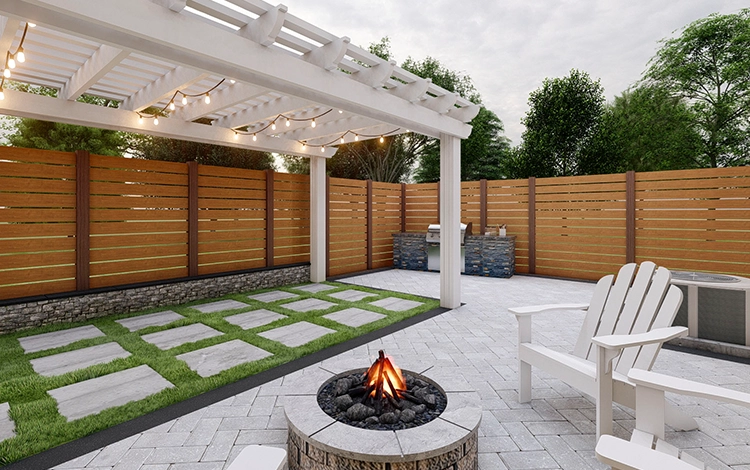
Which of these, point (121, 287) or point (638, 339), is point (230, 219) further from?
point (638, 339)

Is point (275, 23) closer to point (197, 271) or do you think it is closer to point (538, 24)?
point (197, 271)

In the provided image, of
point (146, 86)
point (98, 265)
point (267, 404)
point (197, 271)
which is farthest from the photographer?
point (197, 271)

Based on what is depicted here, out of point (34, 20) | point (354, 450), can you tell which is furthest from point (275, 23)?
point (354, 450)

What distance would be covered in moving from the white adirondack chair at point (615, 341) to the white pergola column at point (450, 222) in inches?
111

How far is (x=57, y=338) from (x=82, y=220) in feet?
5.90

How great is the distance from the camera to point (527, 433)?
92.5 inches

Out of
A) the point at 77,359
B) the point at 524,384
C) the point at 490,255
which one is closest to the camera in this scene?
the point at 524,384

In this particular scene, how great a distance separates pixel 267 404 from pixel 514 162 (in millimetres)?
18405

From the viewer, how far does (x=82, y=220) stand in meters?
5.30

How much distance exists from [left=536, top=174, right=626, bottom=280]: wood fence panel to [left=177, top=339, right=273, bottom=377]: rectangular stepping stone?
7.20 meters

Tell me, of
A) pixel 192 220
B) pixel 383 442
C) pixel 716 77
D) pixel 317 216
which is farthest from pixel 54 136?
Result: pixel 716 77

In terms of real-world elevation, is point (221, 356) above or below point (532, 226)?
below

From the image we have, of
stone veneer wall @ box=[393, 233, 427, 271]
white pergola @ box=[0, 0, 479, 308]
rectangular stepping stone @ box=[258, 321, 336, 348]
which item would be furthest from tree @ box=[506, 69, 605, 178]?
rectangular stepping stone @ box=[258, 321, 336, 348]

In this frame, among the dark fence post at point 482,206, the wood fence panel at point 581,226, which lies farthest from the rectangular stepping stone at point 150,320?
the wood fence panel at point 581,226
